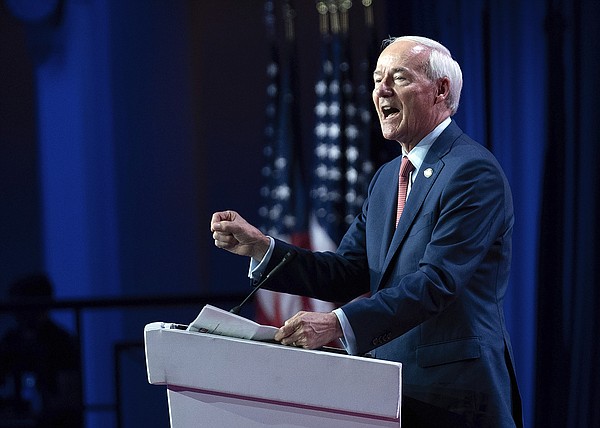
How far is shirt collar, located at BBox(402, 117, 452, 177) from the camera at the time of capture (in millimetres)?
1976

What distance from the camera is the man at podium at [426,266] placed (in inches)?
68.7

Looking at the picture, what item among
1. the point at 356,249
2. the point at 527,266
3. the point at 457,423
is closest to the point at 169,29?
the point at 527,266

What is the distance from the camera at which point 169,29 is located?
17.3 ft

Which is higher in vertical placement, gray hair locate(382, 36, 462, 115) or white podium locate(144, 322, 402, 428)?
gray hair locate(382, 36, 462, 115)

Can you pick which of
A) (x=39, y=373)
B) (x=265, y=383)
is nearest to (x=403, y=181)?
(x=265, y=383)

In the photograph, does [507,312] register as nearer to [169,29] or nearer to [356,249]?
[356,249]

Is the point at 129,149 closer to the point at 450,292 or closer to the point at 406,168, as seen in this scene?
the point at 406,168

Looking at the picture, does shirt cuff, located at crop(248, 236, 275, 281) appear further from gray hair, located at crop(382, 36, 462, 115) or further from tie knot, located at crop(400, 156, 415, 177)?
gray hair, located at crop(382, 36, 462, 115)

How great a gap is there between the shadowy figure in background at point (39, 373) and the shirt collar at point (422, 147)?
2.45m

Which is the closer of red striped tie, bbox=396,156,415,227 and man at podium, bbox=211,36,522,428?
man at podium, bbox=211,36,522,428

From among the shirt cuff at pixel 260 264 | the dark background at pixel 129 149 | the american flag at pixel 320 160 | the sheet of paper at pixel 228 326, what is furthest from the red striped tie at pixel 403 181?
the dark background at pixel 129 149

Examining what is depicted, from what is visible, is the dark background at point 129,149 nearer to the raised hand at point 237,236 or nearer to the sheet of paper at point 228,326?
the raised hand at point 237,236

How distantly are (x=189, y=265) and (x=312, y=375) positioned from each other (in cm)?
375

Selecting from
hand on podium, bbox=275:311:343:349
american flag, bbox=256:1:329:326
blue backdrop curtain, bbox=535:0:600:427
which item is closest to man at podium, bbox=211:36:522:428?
hand on podium, bbox=275:311:343:349
